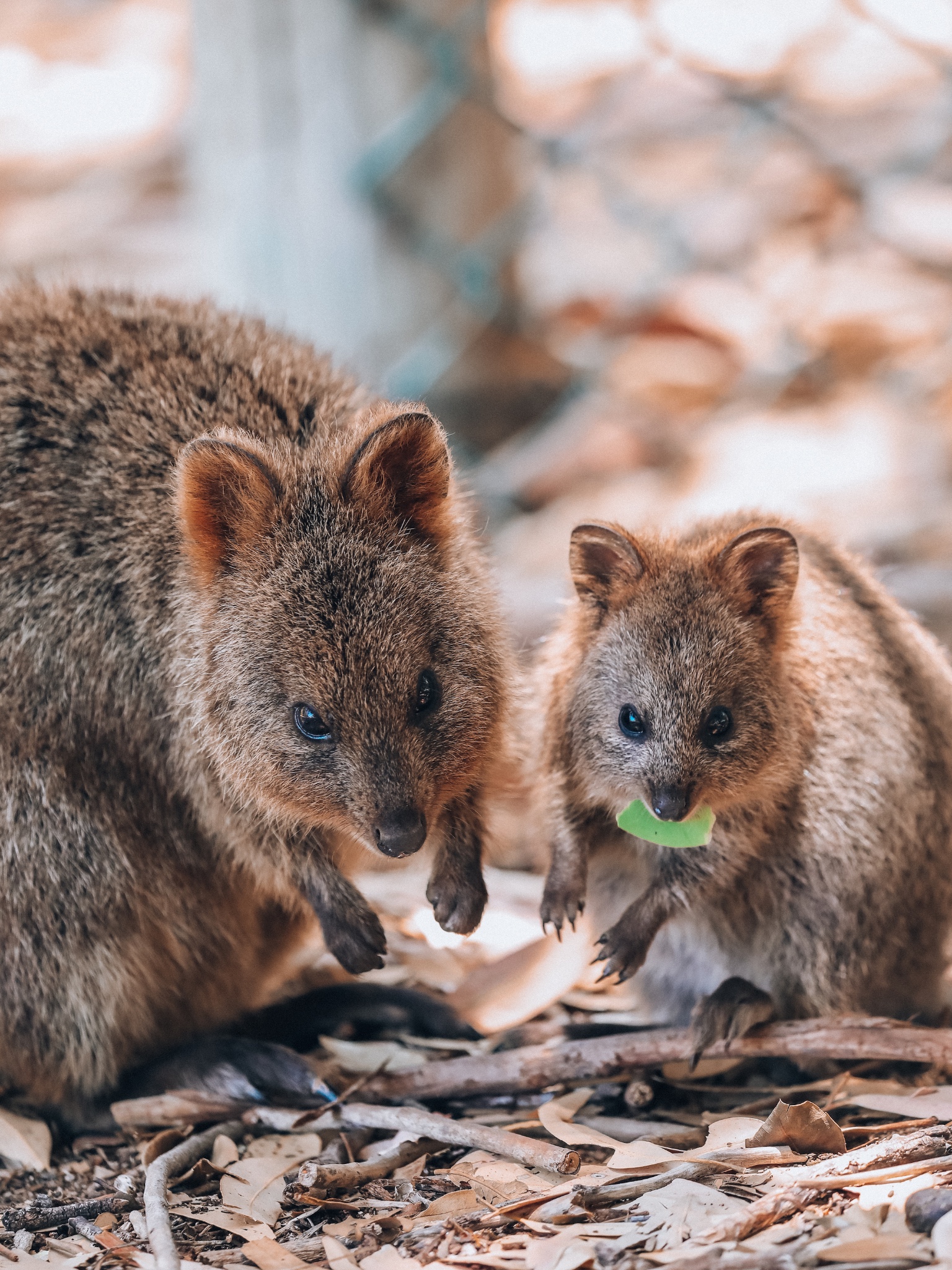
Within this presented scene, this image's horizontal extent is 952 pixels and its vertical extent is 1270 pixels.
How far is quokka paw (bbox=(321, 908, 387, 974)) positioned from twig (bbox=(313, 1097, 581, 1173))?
426 mm

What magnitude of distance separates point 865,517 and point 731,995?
400cm

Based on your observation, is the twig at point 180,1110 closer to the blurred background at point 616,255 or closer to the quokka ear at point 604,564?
the quokka ear at point 604,564

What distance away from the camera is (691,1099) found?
182 inches

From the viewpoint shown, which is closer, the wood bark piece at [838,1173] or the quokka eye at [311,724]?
the wood bark piece at [838,1173]

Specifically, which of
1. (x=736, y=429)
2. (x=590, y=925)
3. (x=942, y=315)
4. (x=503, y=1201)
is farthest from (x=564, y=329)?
(x=503, y=1201)

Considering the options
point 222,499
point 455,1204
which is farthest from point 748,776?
point 222,499

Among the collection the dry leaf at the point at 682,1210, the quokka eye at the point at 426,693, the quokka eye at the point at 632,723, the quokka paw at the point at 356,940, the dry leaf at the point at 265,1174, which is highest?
the quokka eye at the point at 426,693

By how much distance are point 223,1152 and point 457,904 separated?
1.02 m

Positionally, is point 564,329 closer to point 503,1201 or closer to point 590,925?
point 590,925

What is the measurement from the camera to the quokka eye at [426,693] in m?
4.11

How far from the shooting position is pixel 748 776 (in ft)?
14.0

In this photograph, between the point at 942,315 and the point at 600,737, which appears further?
the point at 942,315

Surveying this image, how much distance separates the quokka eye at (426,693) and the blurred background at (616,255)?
3.83 feet

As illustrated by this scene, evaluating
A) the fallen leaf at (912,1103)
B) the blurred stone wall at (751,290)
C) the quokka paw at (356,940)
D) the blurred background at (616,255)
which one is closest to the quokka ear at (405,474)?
the blurred background at (616,255)
